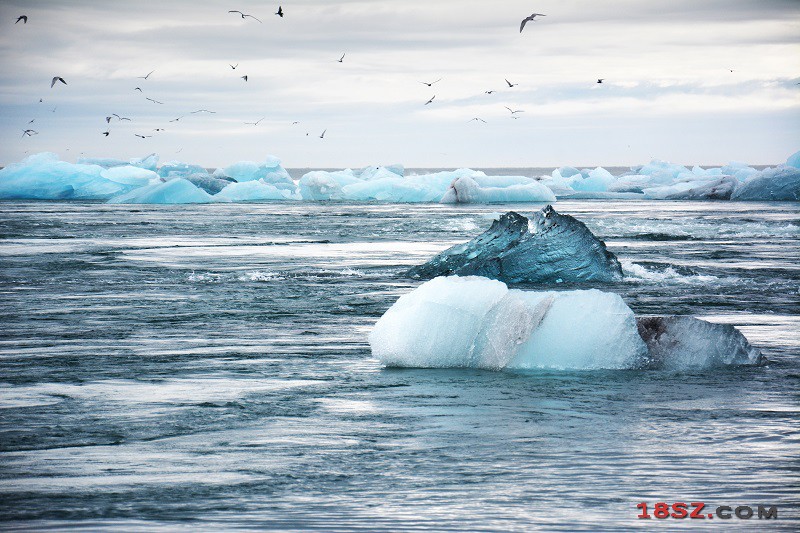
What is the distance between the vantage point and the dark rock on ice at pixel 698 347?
7832mm

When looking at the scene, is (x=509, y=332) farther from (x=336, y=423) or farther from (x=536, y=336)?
(x=336, y=423)

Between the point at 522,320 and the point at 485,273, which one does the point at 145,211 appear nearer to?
the point at 485,273

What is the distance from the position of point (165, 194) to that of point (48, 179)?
23.0ft

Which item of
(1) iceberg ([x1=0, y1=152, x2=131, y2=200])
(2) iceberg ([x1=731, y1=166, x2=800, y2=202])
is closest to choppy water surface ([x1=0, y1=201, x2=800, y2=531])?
(2) iceberg ([x1=731, y1=166, x2=800, y2=202])

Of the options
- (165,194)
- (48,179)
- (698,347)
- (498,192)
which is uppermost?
(48,179)

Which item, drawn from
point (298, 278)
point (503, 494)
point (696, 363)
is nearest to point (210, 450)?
point (503, 494)

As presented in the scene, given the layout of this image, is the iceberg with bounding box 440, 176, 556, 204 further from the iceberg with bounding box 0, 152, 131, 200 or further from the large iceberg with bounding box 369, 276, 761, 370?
the large iceberg with bounding box 369, 276, 761, 370

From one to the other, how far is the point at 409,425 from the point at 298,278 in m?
8.75

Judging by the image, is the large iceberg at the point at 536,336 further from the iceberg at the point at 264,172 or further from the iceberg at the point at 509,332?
the iceberg at the point at 264,172

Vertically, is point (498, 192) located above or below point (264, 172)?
below

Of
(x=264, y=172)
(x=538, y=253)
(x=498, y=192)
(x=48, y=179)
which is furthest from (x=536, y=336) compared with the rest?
(x=264, y=172)

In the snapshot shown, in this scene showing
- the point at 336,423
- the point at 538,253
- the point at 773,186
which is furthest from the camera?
the point at 773,186

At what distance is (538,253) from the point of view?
535 inches

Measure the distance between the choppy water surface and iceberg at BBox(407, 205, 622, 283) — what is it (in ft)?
2.82
